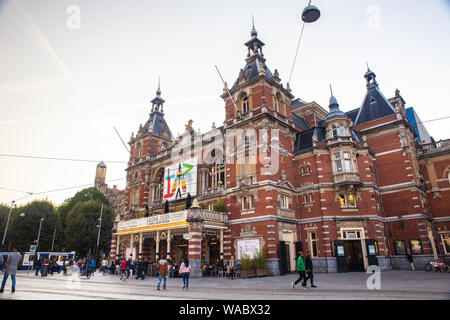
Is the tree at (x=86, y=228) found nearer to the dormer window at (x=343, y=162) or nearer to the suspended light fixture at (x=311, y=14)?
the dormer window at (x=343, y=162)

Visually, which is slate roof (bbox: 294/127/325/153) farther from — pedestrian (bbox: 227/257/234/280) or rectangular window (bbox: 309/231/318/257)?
pedestrian (bbox: 227/257/234/280)

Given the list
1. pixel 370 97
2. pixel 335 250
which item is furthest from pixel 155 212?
pixel 370 97

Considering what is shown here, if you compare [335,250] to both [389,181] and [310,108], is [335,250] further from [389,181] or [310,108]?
[310,108]

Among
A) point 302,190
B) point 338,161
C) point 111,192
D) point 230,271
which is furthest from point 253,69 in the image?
point 111,192

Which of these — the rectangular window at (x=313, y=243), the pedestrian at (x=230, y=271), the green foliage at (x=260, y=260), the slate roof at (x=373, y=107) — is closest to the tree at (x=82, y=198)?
the pedestrian at (x=230, y=271)

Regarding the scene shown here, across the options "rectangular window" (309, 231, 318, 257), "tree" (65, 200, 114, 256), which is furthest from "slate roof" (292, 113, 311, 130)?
"tree" (65, 200, 114, 256)

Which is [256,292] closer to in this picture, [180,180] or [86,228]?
[180,180]

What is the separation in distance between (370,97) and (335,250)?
21.0 meters

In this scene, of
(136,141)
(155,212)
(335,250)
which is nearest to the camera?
(335,250)

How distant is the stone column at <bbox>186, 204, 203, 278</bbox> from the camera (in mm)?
23767

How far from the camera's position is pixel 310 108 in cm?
3888

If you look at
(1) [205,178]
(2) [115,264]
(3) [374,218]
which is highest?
(1) [205,178]

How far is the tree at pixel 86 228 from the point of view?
Answer: 51719 mm

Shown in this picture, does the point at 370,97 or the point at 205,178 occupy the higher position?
the point at 370,97
